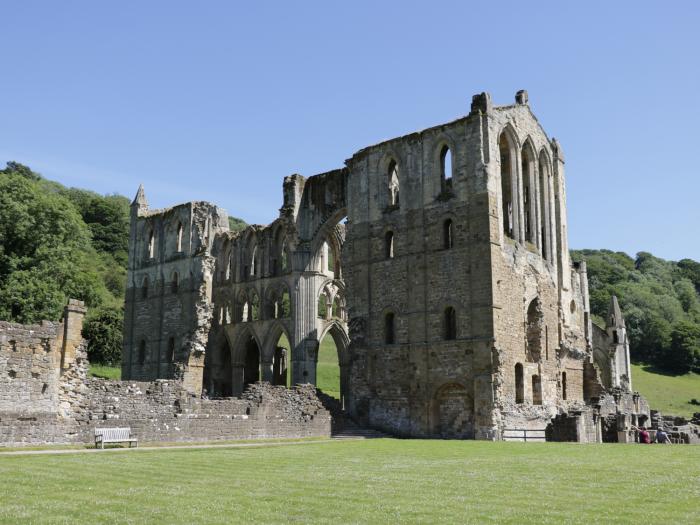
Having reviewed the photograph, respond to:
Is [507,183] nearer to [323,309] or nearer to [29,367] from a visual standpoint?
[29,367]

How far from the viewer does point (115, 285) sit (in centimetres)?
8056

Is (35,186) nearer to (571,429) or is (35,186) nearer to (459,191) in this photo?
(459,191)

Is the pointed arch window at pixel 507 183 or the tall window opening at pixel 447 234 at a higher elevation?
the pointed arch window at pixel 507 183

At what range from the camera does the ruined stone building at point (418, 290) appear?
101 ft

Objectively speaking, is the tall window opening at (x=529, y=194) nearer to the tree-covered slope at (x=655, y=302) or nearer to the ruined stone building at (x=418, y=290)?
the ruined stone building at (x=418, y=290)

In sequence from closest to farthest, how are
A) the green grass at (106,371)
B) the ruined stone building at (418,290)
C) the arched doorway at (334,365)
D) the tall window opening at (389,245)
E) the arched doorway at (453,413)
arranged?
the arched doorway at (453,413)
the ruined stone building at (418,290)
the tall window opening at (389,245)
the arched doorway at (334,365)
the green grass at (106,371)

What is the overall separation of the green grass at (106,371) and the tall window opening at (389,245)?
76.1 feet

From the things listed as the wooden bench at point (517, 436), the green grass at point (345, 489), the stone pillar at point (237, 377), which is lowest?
the green grass at point (345, 489)

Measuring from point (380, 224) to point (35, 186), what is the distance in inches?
853

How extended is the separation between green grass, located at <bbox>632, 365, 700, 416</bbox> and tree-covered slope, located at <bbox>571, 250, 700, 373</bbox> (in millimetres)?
2760

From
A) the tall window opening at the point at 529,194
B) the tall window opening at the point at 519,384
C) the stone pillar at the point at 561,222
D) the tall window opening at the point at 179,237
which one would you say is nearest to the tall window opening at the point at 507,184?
the tall window opening at the point at 529,194

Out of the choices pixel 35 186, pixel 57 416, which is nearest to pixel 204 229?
pixel 35 186

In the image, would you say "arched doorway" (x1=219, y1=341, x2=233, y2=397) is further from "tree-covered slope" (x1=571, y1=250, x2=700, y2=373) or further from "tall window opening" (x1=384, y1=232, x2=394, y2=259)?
"tree-covered slope" (x1=571, y1=250, x2=700, y2=373)

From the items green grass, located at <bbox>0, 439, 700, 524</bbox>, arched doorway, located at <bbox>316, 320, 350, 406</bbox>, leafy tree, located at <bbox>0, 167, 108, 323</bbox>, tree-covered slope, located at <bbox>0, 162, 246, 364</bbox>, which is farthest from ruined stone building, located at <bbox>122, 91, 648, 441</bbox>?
green grass, located at <bbox>0, 439, 700, 524</bbox>
